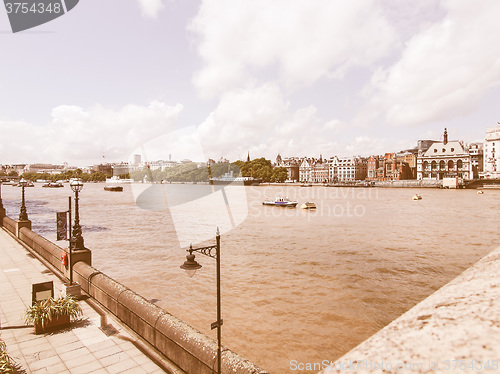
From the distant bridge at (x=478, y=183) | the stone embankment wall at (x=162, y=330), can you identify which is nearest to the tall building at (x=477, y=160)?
the distant bridge at (x=478, y=183)

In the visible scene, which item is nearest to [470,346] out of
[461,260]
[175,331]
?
[175,331]

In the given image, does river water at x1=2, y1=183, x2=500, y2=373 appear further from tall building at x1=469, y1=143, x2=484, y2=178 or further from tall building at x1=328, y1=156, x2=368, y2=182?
tall building at x1=328, y1=156, x2=368, y2=182

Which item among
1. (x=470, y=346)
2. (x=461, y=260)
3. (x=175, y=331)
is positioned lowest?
(x=461, y=260)

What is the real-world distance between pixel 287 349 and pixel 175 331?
20.4 ft

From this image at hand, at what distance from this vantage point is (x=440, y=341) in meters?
2.22

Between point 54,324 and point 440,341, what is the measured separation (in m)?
11.1

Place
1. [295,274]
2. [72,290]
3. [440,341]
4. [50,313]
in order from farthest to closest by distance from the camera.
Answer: [295,274] → [72,290] → [50,313] → [440,341]

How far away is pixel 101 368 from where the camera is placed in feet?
25.4

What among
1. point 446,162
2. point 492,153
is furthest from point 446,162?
point 492,153

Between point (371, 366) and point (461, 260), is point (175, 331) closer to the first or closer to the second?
point (371, 366)

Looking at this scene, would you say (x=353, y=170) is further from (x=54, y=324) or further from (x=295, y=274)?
(x=54, y=324)

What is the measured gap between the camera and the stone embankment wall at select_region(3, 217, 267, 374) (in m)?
6.81

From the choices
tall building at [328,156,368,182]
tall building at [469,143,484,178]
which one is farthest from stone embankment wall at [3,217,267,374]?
tall building at [469,143,484,178]

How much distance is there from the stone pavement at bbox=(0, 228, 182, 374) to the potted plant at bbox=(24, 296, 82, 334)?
0.26 metres
